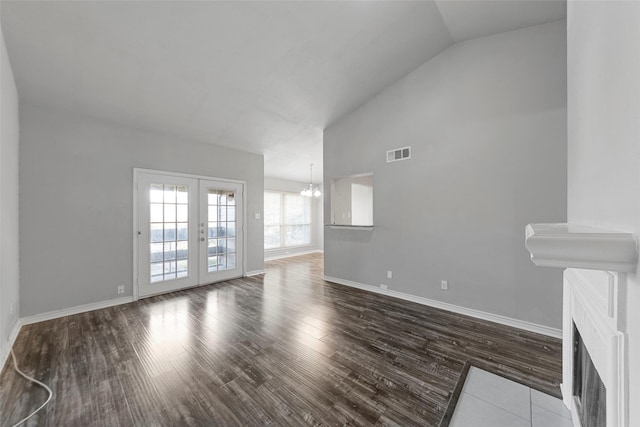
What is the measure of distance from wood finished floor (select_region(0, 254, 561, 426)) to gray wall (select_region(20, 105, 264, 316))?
0.49 meters

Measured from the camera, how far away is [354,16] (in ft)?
9.08

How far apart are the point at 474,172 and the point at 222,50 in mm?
3482

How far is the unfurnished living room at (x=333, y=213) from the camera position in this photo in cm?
125

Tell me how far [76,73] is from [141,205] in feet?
6.21

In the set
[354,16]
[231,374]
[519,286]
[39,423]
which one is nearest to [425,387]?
[231,374]

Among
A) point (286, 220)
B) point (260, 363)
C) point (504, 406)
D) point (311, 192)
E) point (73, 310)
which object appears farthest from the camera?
point (286, 220)

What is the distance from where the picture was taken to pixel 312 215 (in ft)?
30.3

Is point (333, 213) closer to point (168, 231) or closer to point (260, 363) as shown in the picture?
point (168, 231)

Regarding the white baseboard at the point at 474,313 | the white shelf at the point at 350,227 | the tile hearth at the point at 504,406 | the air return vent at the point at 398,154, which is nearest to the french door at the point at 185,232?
the white shelf at the point at 350,227

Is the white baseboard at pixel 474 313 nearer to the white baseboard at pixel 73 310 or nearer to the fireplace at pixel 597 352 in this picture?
the fireplace at pixel 597 352

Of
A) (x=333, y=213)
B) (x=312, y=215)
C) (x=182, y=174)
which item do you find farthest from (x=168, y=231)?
(x=312, y=215)

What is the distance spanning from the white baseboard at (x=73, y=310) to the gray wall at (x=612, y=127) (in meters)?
5.01

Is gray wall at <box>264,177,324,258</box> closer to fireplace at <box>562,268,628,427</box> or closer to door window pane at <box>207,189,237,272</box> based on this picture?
door window pane at <box>207,189,237,272</box>

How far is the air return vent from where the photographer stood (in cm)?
386
